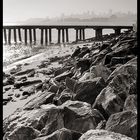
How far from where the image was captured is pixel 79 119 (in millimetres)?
3408

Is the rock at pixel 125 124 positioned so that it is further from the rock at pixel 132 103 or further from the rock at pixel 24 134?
the rock at pixel 24 134

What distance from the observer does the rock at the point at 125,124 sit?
2.70 metres

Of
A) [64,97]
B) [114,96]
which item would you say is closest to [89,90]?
[64,97]

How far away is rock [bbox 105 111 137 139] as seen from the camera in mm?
2695

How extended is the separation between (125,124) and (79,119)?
2.58 ft

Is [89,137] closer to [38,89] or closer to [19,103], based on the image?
[19,103]

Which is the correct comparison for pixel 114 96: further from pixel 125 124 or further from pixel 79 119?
pixel 125 124

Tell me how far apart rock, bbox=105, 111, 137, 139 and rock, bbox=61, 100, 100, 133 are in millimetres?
440

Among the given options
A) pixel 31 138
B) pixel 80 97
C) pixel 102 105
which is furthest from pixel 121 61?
pixel 31 138

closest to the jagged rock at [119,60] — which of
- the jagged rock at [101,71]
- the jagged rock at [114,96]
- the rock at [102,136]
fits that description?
the jagged rock at [101,71]

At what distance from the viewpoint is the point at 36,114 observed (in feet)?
14.1

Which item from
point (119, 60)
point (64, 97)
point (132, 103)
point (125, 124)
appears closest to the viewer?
point (125, 124)

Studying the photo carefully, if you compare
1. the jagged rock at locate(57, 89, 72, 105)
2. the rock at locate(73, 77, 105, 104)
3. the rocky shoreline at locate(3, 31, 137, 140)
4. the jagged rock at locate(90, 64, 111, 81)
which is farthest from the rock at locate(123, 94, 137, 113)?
the jagged rock at locate(90, 64, 111, 81)

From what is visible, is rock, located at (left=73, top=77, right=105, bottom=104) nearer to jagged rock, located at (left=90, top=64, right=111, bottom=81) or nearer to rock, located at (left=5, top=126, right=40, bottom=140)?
jagged rock, located at (left=90, top=64, right=111, bottom=81)
